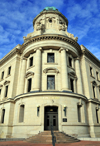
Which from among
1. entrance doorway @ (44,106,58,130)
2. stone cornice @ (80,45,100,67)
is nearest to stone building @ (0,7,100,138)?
entrance doorway @ (44,106,58,130)

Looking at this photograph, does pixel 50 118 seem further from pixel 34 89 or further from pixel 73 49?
pixel 73 49

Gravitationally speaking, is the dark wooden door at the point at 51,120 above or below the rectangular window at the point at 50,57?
below

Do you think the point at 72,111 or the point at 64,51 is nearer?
the point at 72,111

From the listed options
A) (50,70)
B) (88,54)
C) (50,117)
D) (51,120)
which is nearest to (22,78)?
(50,70)

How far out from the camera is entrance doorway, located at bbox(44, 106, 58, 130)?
728 inches

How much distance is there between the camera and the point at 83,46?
2966 cm

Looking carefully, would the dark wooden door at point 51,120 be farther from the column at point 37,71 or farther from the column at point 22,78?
the column at point 22,78

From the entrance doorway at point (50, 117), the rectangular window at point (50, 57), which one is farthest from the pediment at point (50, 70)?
the entrance doorway at point (50, 117)

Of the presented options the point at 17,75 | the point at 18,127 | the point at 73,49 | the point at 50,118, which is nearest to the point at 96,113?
the point at 50,118

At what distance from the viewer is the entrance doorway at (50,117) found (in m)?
18.5

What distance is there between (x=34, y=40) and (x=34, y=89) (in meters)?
10.1

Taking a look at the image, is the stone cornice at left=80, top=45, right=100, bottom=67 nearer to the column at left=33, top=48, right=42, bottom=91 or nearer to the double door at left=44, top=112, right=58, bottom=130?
the column at left=33, top=48, right=42, bottom=91

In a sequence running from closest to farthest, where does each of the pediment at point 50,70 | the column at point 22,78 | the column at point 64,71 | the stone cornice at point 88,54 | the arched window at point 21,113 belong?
Result: the arched window at point 21,113, the column at point 64,71, the pediment at point 50,70, the column at point 22,78, the stone cornice at point 88,54

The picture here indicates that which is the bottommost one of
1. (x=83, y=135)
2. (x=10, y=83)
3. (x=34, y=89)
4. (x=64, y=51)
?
(x=83, y=135)
